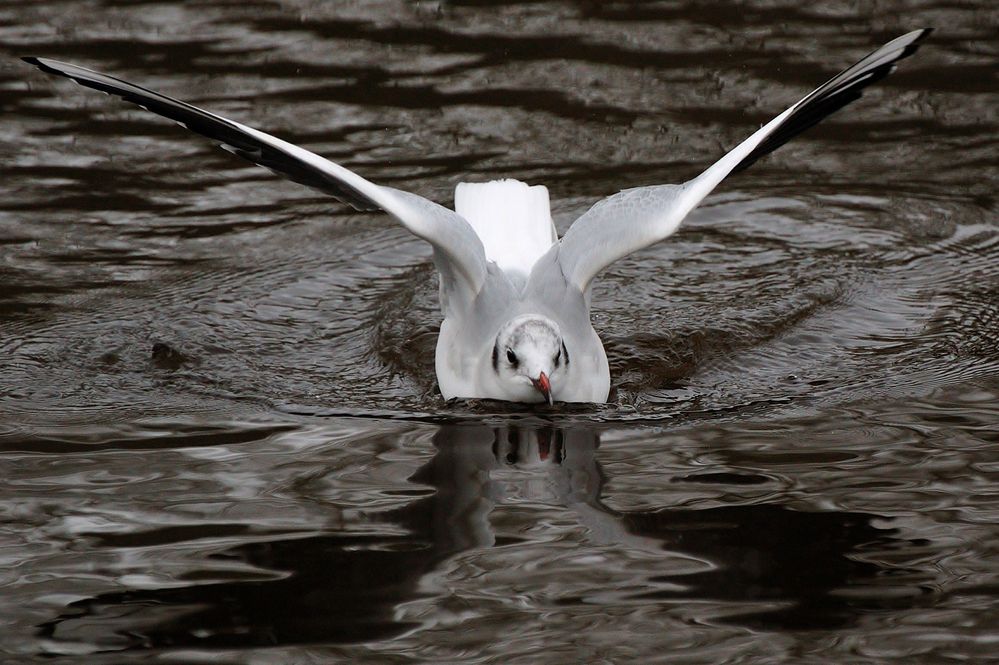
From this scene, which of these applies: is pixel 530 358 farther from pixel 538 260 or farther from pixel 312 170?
pixel 312 170

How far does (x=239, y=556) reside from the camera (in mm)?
4805

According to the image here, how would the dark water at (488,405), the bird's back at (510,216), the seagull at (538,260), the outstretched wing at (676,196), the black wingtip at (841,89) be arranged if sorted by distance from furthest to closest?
the bird's back at (510,216), the black wingtip at (841,89), the outstretched wing at (676,196), the seagull at (538,260), the dark water at (488,405)

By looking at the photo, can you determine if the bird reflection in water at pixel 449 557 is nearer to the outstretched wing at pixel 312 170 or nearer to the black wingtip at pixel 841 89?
the outstretched wing at pixel 312 170

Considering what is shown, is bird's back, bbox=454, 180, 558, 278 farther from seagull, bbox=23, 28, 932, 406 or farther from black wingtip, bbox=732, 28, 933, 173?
black wingtip, bbox=732, 28, 933, 173

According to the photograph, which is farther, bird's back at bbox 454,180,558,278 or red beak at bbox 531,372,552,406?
bird's back at bbox 454,180,558,278

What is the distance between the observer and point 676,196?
6379 mm

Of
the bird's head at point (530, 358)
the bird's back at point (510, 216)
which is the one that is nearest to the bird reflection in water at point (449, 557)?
the bird's head at point (530, 358)

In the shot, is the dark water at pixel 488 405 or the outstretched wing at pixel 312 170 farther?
the outstretched wing at pixel 312 170

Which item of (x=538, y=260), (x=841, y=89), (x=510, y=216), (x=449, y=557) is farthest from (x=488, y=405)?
(x=841, y=89)

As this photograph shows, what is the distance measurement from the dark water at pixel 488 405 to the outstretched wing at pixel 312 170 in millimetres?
643

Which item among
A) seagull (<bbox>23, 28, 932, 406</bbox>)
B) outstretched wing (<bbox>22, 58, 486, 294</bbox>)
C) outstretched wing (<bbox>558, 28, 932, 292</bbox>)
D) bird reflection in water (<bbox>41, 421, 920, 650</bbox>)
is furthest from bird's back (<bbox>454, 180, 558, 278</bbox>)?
bird reflection in water (<bbox>41, 421, 920, 650</bbox>)

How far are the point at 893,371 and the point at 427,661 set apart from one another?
3056 mm

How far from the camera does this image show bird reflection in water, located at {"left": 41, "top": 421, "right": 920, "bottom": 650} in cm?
439

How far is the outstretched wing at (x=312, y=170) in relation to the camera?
6051 mm
